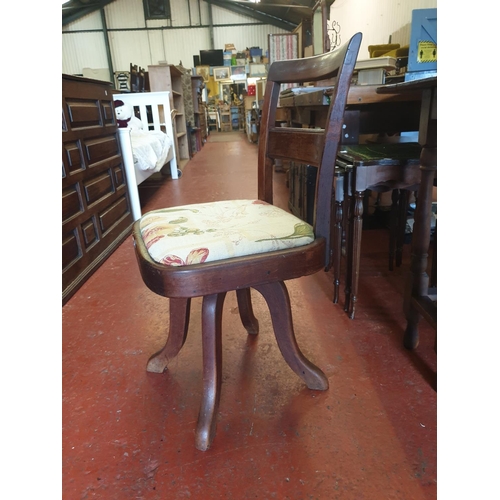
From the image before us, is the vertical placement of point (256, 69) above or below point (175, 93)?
above

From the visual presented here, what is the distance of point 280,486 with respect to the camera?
2.51ft

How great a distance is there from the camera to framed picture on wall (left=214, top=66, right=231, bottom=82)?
38.1ft

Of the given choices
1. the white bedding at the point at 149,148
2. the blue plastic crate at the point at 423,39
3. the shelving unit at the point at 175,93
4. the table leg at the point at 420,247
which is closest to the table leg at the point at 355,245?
the table leg at the point at 420,247

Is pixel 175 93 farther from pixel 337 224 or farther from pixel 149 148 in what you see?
pixel 337 224

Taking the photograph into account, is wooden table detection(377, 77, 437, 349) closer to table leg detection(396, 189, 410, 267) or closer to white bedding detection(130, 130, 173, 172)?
table leg detection(396, 189, 410, 267)

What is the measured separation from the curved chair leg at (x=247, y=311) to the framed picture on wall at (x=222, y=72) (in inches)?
467

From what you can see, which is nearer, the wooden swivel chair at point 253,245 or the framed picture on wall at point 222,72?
the wooden swivel chair at point 253,245

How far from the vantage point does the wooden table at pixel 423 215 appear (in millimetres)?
960

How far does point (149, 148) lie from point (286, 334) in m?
2.43

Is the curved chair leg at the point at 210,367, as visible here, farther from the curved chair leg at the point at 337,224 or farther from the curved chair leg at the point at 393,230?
the curved chair leg at the point at 393,230

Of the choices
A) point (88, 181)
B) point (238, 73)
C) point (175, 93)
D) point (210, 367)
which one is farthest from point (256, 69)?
point (210, 367)

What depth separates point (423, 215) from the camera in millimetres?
1094

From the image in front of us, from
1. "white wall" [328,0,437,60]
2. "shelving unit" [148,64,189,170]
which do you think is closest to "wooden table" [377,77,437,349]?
"white wall" [328,0,437,60]
